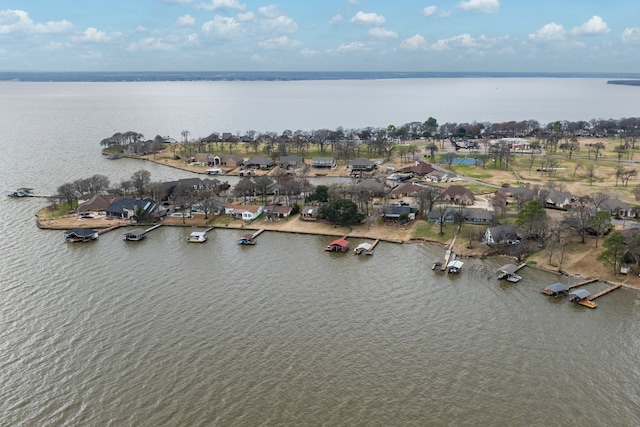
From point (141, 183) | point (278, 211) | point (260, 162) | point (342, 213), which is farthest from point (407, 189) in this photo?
point (141, 183)

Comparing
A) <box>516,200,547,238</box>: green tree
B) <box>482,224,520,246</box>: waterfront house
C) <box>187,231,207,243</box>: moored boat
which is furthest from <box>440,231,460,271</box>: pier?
<box>187,231,207,243</box>: moored boat

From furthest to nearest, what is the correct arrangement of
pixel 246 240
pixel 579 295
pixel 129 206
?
pixel 129 206 < pixel 246 240 < pixel 579 295

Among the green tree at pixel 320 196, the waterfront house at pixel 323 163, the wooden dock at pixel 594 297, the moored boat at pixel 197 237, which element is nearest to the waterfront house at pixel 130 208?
the moored boat at pixel 197 237

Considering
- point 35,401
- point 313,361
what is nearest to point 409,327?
point 313,361

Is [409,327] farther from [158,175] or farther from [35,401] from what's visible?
[158,175]

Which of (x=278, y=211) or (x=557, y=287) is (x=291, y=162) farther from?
(x=557, y=287)

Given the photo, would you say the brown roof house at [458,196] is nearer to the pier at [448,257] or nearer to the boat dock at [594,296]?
the pier at [448,257]
